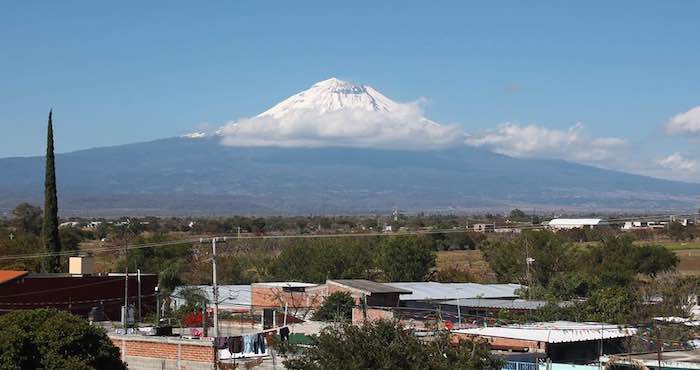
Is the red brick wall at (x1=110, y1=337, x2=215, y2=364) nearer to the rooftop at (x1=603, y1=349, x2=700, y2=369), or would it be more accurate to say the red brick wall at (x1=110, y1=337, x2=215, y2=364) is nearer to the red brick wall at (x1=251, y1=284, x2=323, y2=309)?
the rooftop at (x1=603, y1=349, x2=700, y2=369)

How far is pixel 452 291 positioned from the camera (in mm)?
55375

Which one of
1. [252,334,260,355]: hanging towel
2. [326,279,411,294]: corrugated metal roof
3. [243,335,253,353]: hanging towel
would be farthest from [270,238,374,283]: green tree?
[243,335,253,353]: hanging towel

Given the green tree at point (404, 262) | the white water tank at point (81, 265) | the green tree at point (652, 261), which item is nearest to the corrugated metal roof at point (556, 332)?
the white water tank at point (81, 265)

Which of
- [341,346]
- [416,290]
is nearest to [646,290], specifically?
[416,290]

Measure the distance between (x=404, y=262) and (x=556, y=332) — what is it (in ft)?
127

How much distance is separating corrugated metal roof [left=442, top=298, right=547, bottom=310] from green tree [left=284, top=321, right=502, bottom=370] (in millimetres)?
22923

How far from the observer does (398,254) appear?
70.9 meters

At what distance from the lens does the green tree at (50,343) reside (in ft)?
83.0

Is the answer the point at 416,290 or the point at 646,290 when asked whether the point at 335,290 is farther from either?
the point at 646,290

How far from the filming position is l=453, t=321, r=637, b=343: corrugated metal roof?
31.3m

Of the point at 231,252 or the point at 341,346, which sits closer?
the point at 341,346

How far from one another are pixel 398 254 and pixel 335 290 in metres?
22.5

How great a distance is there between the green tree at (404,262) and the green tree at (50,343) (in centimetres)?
4463

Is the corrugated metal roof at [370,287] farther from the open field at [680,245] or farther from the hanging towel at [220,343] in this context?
the open field at [680,245]
